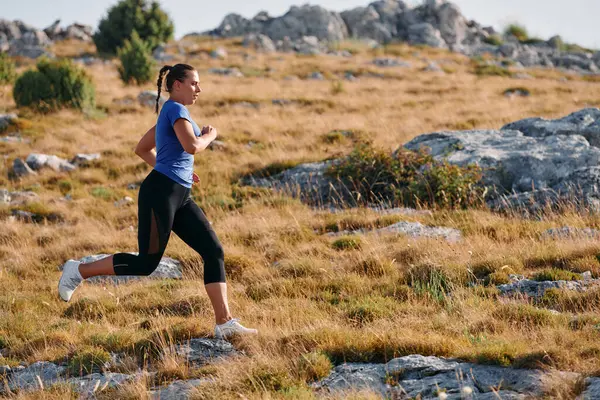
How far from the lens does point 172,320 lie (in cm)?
587

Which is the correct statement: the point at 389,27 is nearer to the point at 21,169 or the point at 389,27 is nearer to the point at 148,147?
the point at 21,169

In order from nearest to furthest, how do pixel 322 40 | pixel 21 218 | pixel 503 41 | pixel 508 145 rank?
1. pixel 21 218
2. pixel 508 145
3. pixel 322 40
4. pixel 503 41

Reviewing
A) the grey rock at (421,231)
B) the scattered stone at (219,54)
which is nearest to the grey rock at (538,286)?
the grey rock at (421,231)

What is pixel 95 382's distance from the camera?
4.76 m

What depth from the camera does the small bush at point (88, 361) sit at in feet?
16.5

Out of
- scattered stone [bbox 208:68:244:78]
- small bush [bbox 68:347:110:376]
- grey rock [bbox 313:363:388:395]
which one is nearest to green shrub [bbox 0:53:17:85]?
scattered stone [bbox 208:68:244:78]

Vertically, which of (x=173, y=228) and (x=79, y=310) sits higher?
(x=173, y=228)

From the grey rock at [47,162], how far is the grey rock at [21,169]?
0.56 ft

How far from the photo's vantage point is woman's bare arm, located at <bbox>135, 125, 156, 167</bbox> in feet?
18.8

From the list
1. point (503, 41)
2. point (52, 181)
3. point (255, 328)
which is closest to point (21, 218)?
point (52, 181)

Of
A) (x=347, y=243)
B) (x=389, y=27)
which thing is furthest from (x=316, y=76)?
(x=389, y=27)

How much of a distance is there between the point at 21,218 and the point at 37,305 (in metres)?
4.13

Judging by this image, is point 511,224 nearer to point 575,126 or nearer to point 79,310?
point 575,126

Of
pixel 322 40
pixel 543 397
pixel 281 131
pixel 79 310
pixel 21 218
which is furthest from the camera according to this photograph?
pixel 322 40
